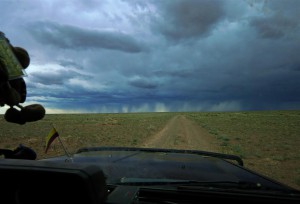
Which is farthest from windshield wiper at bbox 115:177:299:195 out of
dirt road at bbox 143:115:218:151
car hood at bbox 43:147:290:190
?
dirt road at bbox 143:115:218:151

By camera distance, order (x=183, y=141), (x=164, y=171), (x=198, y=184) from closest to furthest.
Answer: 1. (x=198, y=184)
2. (x=164, y=171)
3. (x=183, y=141)

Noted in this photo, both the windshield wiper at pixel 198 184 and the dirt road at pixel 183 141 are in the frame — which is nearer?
the windshield wiper at pixel 198 184

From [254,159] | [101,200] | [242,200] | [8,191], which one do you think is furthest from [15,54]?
[254,159]

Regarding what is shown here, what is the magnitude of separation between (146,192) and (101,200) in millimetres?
887

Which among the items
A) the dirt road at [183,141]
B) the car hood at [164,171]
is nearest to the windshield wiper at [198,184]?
the car hood at [164,171]

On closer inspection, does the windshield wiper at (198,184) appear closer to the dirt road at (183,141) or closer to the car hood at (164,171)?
the car hood at (164,171)

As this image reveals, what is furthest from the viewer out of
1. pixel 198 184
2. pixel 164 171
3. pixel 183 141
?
pixel 183 141

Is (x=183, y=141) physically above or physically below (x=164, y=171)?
below

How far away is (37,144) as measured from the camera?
2325 centimetres

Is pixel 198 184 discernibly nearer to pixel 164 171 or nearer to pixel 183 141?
pixel 164 171

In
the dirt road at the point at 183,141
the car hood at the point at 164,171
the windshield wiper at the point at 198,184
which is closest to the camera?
the windshield wiper at the point at 198,184

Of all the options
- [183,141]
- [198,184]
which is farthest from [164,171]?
[183,141]

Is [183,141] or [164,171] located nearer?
[164,171]

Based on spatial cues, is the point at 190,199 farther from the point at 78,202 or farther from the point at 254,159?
the point at 254,159
